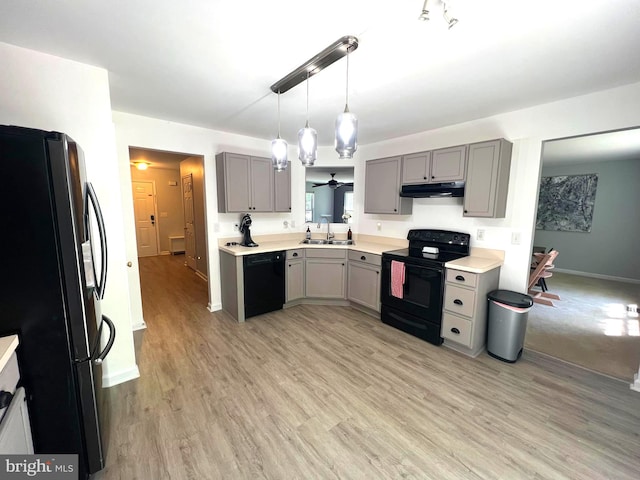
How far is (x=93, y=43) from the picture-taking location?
1.59 meters

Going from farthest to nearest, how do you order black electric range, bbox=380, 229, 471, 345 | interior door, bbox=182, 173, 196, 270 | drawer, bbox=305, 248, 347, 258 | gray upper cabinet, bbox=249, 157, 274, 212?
interior door, bbox=182, 173, 196, 270 < drawer, bbox=305, 248, 347, 258 < gray upper cabinet, bbox=249, 157, 274, 212 < black electric range, bbox=380, 229, 471, 345

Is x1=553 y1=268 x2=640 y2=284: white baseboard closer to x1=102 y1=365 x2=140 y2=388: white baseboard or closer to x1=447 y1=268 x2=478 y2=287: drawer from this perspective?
x1=447 y1=268 x2=478 y2=287: drawer

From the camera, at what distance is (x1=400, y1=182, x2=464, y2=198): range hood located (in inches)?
110

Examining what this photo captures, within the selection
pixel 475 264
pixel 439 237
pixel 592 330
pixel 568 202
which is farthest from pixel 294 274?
pixel 568 202

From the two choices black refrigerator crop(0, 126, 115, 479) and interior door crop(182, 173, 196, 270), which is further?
interior door crop(182, 173, 196, 270)

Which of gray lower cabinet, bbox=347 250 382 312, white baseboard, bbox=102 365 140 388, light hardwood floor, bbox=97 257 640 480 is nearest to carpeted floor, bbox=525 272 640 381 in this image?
light hardwood floor, bbox=97 257 640 480

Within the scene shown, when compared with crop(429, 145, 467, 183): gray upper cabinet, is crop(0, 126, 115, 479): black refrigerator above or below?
below

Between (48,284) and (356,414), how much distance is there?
193 centimetres

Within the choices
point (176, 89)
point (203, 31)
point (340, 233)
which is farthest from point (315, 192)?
point (203, 31)

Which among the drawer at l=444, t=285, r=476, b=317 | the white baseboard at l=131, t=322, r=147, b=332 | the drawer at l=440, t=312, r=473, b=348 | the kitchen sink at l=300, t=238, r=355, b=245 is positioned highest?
the kitchen sink at l=300, t=238, r=355, b=245

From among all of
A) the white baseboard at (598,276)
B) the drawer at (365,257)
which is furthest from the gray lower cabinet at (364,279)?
the white baseboard at (598,276)

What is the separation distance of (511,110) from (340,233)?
258 centimetres

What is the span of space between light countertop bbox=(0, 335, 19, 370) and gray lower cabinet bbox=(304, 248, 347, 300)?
2.81 meters

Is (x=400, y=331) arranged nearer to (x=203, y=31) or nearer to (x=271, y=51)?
(x=271, y=51)
